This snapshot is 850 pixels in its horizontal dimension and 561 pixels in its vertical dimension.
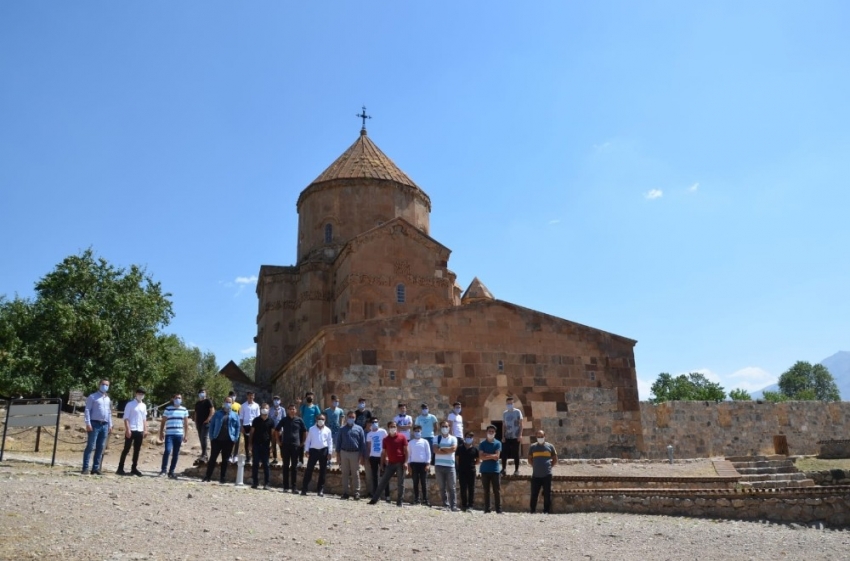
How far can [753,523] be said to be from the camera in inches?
370

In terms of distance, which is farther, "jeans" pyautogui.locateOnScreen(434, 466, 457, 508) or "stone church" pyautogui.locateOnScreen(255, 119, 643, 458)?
"stone church" pyautogui.locateOnScreen(255, 119, 643, 458)

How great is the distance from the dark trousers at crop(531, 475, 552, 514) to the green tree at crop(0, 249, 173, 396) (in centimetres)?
1914

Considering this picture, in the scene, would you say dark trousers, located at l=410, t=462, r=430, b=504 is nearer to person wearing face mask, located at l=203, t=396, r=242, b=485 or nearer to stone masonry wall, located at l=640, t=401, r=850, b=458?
person wearing face mask, located at l=203, t=396, r=242, b=485

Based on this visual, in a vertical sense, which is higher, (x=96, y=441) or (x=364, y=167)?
(x=364, y=167)

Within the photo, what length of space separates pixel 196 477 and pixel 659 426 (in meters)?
16.1

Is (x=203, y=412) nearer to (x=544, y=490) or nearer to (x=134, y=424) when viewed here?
(x=134, y=424)

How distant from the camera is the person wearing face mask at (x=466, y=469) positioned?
10172 millimetres

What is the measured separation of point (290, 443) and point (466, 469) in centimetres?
280

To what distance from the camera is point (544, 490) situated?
1012 cm

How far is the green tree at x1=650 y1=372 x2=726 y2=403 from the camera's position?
5769 centimetres

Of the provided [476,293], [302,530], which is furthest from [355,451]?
[476,293]

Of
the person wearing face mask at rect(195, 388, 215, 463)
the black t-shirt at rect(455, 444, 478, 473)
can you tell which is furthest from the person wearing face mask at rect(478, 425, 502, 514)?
the person wearing face mask at rect(195, 388, 215, 463)

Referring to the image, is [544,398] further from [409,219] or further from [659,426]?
[409,219]

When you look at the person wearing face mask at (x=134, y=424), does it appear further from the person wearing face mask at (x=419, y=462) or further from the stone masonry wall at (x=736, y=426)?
the stone masonry wall at (x=736, y=426)
